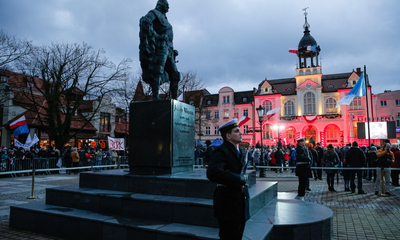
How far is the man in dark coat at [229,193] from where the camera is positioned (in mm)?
2891

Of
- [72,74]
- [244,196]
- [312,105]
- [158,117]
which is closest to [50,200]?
[158,117]

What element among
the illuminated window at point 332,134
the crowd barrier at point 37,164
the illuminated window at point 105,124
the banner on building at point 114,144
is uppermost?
the illuminated window at point 105,124

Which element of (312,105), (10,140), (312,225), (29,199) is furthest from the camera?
(312,105)

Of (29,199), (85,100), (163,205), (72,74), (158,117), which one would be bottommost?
(29,199)

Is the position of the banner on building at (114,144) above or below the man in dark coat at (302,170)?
above

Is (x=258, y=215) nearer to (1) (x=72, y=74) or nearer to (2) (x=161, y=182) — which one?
(2) (x=161, y=182)

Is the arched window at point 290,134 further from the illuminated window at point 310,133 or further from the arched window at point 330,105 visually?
the arched window at point 330,105

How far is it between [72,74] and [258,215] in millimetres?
22650

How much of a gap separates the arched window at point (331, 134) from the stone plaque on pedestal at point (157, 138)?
45856 mm

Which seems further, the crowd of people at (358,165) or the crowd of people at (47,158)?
→ the crowd of people at (47,158)

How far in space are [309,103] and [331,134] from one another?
21.1 feet

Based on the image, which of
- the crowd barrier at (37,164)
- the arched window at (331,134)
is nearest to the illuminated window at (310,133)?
the arched window at (331,134)

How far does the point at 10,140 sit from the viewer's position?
98.8 ft

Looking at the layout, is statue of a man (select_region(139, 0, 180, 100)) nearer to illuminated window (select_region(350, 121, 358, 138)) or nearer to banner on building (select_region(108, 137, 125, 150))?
banner on building (select_region(108, 137, 125, 150))
